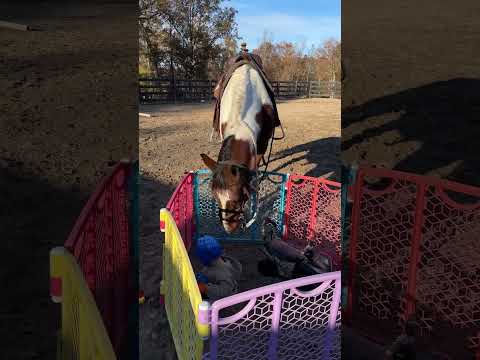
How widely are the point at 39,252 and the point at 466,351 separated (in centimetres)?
365

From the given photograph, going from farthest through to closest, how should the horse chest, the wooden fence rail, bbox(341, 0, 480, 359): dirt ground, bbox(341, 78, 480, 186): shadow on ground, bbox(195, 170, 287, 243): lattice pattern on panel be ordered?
the wooden fence rail → bbox(341, 0, 480, 359): dirt ground → bbox(341, 78, 480, 186): shadow on ground → bbox(195, 170, 287, 243): lattice pattern on panel → the horse chest

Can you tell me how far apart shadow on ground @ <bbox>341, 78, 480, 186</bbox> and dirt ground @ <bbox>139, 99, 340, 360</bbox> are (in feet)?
3.17

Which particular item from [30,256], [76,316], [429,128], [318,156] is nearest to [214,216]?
[30,256]

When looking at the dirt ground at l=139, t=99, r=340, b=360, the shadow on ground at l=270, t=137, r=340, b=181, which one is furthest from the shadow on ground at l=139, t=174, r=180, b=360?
the shadow on ground at l=270, t=137, r=340, b=181

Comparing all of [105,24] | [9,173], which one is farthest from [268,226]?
[105,24]

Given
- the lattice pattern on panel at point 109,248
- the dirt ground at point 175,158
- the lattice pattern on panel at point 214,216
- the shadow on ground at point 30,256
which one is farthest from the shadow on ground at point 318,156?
the lattice pattern on panel at point 109,248

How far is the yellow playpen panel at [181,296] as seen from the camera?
1999 millimetres

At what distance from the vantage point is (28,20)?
22828 mm

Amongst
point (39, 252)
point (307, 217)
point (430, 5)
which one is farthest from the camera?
point (430, 5)

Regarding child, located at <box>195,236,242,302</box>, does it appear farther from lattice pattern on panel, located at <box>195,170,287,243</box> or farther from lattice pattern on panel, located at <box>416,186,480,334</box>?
lattice pattern on panel, located at <box>416,186,480,334</box>

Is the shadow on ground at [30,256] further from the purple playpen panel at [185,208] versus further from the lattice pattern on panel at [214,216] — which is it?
the lattice pattern on panel at [214,216]

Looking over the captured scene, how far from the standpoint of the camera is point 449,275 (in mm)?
2570

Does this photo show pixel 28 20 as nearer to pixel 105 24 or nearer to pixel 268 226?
pixel 105 24

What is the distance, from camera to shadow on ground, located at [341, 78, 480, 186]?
18.4ft
